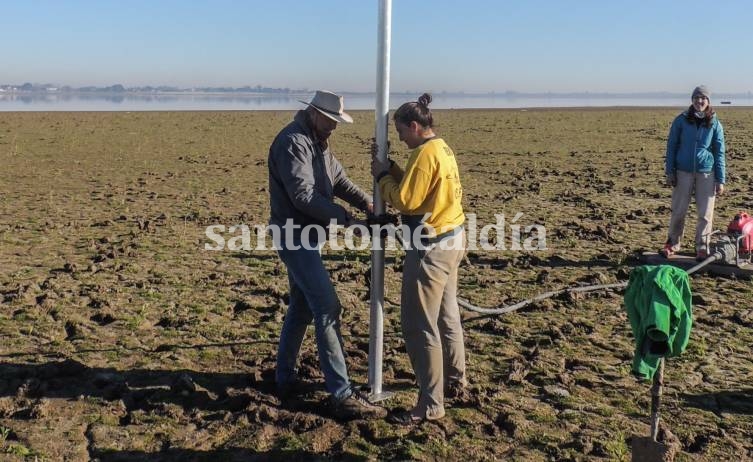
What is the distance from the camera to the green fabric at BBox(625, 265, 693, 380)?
3660mm

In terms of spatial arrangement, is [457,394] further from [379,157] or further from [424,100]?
[424,100]

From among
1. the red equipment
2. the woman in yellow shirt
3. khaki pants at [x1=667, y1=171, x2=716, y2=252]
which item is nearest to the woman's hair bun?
the woman in yellow shirt

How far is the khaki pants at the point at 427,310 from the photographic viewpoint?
4.69m

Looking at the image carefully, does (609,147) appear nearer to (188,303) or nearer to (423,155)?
(188,303)

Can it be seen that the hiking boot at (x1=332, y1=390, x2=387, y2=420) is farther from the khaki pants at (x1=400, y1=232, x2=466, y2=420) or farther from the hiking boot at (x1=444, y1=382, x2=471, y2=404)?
the hiking boot at (x1=444, y1=382, x2=471, y2=404)

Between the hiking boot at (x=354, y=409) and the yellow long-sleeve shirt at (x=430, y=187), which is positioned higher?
the yellow long-sleeve shirt at (x=430, y=187)

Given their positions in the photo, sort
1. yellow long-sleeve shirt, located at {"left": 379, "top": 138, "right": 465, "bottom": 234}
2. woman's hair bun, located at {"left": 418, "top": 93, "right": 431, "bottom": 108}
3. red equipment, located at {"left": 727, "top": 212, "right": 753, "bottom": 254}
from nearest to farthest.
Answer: yellow long-sleeve shirt, located at {"left": 379, "top": 138, "right": 465, "bottom": 234} → woman's hair bun, located at {"left": 418, "top": 93, "right": 431, "bottom": 108} → red equipment, located at {"left": 727, "top": 212, "right": 753, "bottom": 254}

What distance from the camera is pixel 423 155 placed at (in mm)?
4473

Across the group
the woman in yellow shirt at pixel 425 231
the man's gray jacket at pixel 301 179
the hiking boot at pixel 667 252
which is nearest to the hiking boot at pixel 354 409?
the woman in yellow shirt at pixel 425 231

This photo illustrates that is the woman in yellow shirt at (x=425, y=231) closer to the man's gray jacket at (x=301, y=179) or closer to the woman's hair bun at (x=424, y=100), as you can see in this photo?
the woman's hair bun at (x=424, y=100)

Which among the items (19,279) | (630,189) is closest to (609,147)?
(630,189)

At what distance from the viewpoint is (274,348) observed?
6.45m

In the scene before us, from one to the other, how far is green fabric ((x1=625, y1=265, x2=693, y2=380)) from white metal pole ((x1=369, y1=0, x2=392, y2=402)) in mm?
1780

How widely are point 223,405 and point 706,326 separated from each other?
15.6 ft
